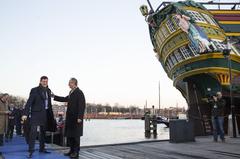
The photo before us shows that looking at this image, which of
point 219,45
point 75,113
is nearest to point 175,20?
point 219,45

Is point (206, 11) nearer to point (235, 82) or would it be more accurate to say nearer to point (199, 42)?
point (199, 42)

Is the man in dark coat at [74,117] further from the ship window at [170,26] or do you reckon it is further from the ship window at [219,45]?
the ship window at [170,26]

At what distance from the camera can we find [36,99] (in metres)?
6.58

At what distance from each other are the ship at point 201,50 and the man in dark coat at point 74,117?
1252cm

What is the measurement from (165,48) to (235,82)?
6.15m

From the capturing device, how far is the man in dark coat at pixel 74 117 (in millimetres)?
6465

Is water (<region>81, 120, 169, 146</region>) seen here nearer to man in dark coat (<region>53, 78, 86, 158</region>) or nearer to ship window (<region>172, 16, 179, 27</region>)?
ship window (<region>172, 16, 179, 27</region>)

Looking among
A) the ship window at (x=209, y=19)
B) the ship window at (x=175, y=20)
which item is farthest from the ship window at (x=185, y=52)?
the ship window at (x=209, y=19)

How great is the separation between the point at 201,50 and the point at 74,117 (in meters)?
14.1

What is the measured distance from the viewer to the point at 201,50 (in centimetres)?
1927

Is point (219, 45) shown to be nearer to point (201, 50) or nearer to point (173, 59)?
point (201, 50)

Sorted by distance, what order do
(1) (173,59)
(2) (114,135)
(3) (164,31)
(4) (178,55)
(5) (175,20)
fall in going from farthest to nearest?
(2) (114,135) → (1) (173,59) → (3) (164,31) → (4) (178,55) → (5) (175,20)

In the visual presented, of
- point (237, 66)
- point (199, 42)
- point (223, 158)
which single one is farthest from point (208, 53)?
point (223, 158)

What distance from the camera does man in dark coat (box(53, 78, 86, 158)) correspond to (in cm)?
646
